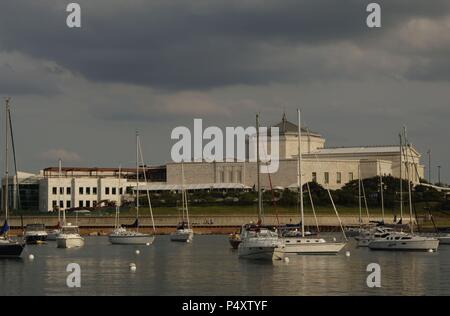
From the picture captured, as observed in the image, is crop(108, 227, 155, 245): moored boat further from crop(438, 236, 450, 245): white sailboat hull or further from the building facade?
the building facade

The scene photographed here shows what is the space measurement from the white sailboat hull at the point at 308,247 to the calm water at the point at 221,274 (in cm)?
95

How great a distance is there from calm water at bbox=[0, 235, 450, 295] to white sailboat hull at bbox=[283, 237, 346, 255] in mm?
947

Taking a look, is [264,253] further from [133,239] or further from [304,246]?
[133,239]

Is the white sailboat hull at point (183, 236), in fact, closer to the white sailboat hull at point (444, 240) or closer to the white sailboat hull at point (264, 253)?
the white sailboat hull at point (444, 240)

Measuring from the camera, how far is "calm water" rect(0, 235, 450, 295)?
55.4 metres

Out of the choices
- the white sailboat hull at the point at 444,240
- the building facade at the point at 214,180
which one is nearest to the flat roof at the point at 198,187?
the building facade at the point at 214,180

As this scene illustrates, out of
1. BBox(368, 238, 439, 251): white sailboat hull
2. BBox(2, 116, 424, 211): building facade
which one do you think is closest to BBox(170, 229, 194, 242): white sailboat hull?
BBox(368, 238, 439, 251): white sailboat hull

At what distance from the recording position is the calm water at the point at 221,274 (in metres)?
55.4

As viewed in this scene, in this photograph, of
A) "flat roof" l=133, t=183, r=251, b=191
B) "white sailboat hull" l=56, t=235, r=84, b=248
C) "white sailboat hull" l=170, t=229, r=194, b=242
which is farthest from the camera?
"flat roof" l=133, t=183, r=251, b=191

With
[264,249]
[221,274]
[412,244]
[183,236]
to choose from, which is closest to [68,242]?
[183,236]

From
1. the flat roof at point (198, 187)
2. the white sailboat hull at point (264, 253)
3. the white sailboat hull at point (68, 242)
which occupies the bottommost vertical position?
the white sailboat hull at point (264, 253)
